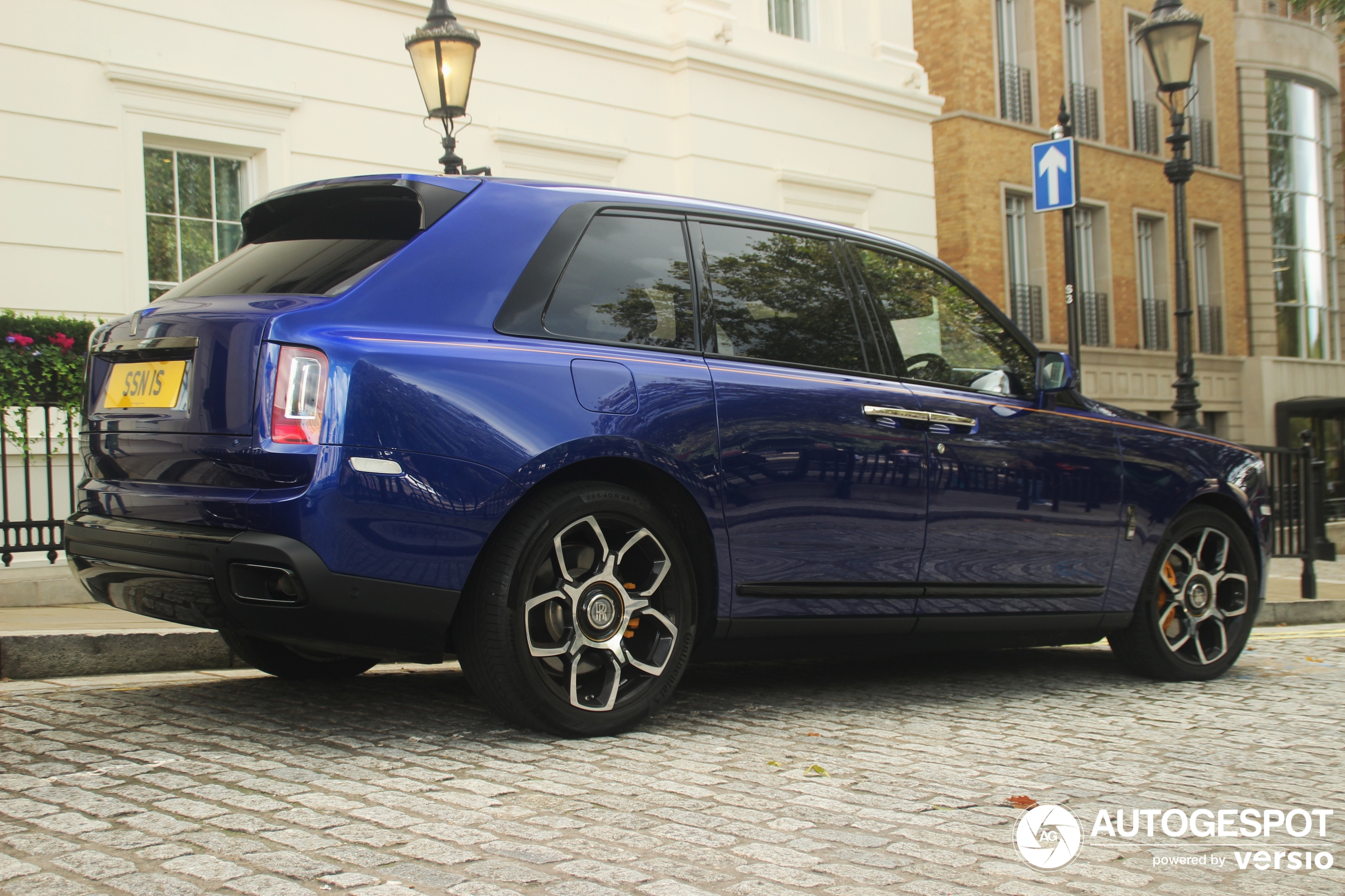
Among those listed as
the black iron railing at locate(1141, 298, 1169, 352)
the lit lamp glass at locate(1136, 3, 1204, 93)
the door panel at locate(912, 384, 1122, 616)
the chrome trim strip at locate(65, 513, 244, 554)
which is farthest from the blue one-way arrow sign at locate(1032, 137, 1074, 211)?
the black iron railing at locate(1141, 298, 1169, 352)

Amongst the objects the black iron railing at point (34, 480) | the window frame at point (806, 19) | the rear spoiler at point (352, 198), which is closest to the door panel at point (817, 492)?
the rear spoiler at point (352, 198)

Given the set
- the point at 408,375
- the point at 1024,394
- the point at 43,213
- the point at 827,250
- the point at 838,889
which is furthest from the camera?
the point at 43,213

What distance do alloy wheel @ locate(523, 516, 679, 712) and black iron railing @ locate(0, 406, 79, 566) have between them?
4.56m

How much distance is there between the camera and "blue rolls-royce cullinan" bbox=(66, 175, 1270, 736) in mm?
3611

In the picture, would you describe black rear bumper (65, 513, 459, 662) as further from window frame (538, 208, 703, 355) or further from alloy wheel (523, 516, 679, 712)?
window frame (538, 208, 703, 355)

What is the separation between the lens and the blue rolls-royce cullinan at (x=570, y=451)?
3.61 m

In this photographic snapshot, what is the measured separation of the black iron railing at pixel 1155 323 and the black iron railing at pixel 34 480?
21.9 m

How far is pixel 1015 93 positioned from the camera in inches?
902

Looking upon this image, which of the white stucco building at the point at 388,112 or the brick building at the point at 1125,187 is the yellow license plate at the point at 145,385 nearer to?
the white stucco building at the point at 388,112

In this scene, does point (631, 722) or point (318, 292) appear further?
point (631, 722)

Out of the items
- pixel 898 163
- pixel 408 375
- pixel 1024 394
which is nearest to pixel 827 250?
pixel 1024 394

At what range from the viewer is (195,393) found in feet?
12.3

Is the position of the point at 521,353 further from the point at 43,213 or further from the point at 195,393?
the point at 43,213

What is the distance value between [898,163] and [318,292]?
14.9 meters
